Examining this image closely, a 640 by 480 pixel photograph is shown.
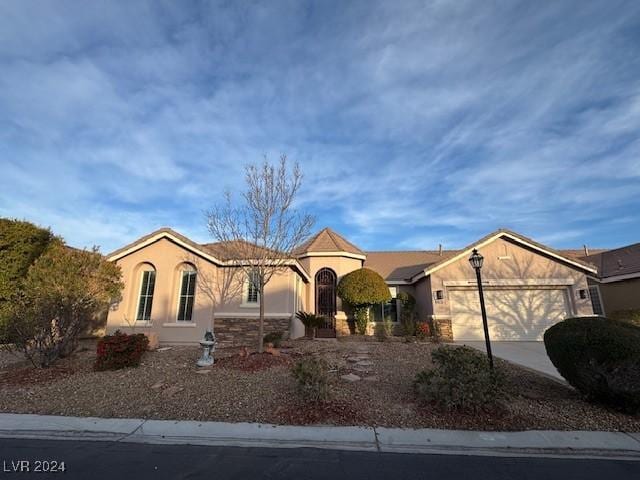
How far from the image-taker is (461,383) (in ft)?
17.1

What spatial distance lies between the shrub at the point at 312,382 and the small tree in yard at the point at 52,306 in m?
7.25

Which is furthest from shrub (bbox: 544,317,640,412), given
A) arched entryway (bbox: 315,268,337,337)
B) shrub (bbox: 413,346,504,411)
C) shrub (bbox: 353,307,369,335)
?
arched entryway (bbox: 315,268,337,337)

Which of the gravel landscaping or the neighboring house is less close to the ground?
the neighboring house

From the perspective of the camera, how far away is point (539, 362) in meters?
9.03

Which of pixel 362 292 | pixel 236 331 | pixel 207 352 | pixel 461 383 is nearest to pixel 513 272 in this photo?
pixel 362 292

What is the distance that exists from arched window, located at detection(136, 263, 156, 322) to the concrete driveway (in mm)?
13082

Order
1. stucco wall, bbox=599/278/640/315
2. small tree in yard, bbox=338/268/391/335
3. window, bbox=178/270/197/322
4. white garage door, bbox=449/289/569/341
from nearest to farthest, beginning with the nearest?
window, bbox=178/270/197/322 < white garage door, bbox=449/289/569/341 < small tree in yard, bbox=338/268/391/335 < stucco wall, bbox=599/278/640/315

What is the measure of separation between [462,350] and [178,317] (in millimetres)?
10573

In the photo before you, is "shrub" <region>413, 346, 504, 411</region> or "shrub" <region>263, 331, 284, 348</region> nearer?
"shrub" <region>413, 346, 504, 411</region>

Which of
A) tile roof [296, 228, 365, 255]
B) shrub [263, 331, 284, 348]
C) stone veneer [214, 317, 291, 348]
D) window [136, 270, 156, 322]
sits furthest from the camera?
tile roof [296, 228, 365, 255]

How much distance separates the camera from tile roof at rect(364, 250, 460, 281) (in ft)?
60.5

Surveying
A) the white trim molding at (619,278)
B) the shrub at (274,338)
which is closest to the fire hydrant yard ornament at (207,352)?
the shrub at (274,338)

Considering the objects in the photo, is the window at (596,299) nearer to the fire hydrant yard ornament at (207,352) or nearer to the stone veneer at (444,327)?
the stone veneer at (444,327)

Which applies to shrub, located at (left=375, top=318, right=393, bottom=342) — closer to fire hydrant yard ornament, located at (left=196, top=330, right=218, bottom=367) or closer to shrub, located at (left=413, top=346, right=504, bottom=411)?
fire hydrant yard ornament, located at (left=196, top=330, right=218, bottom=367)
